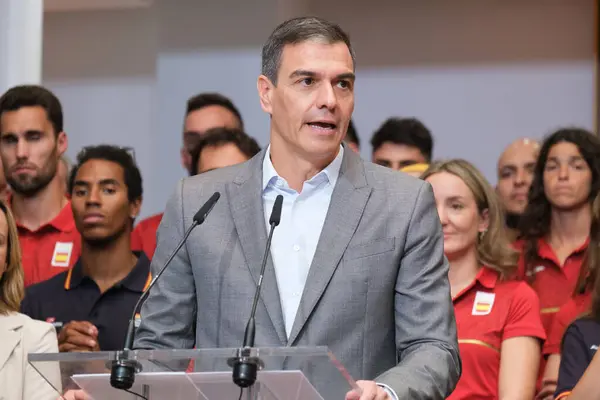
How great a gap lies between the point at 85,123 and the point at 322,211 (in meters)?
5.14

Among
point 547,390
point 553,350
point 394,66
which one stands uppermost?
point 394,66

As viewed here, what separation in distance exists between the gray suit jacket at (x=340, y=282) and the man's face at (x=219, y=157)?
1.95 metres

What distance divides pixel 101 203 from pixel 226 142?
0.57 metres

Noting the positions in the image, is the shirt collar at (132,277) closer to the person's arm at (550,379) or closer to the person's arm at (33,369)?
the person's arm at (33,369)

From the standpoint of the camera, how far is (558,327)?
13.9 feet

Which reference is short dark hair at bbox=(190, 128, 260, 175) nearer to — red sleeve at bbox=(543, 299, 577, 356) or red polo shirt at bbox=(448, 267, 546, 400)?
red polo shirt at bbox=(448, 267, 546, 400)

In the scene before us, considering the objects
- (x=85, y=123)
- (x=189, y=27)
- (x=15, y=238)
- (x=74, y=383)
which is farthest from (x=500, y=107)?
(x=74, y=383)

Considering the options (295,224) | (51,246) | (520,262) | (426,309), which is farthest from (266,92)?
(51,246)

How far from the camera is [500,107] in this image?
750cm

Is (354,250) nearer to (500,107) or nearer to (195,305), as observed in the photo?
(195,305)

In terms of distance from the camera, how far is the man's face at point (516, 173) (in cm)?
548

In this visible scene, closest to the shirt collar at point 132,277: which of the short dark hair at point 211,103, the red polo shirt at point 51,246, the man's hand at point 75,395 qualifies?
the red polo shirt at point 51,246

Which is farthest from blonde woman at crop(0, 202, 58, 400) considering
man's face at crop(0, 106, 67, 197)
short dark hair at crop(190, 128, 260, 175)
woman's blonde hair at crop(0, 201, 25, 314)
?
short dark hair at crop(190, 128, 260, 175)

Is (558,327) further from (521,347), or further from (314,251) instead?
(314,251)
